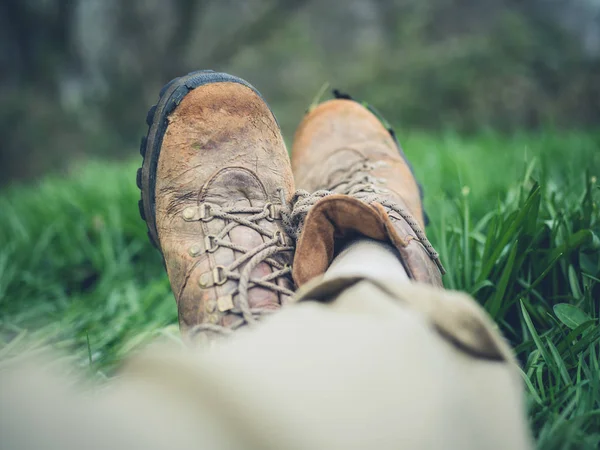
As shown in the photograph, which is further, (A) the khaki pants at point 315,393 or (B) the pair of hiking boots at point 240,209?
(B) the pair of hiking boots at point 240,209

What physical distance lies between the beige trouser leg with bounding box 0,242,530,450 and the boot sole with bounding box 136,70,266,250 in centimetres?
60

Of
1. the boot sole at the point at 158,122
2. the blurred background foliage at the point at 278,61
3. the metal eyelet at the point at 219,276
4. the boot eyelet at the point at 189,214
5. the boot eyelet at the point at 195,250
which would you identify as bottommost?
the metal eyelet at the point at 219,276

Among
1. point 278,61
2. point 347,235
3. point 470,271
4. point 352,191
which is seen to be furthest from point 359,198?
point 278,61

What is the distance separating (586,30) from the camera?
16.4ft

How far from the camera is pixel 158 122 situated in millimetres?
1021

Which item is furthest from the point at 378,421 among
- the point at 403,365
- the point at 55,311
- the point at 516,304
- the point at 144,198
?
the point at 55,311

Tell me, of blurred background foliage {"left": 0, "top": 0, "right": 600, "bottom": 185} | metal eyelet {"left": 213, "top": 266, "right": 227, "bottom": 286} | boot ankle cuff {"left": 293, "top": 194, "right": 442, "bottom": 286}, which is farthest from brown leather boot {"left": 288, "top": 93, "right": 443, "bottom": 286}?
blurred background foliage {"left": 0, "top": 0, "right": 600, "bottom": 185}

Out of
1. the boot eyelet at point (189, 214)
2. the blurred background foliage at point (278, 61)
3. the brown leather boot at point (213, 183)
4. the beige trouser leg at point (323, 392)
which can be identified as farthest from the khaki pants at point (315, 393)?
the blurred background foliage at point (278, 61)

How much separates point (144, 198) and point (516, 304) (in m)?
0.82

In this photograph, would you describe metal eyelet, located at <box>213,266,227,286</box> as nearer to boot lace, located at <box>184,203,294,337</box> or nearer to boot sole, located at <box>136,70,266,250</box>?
boot lace, located at <box>184,203,294,337</box>

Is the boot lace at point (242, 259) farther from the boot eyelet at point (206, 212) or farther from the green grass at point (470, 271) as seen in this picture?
the green grass at point (470, 271)

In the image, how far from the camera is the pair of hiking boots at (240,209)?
0.79m

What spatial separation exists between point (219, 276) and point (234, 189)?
0.23 meters

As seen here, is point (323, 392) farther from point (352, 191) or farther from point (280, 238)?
point (352, 191)
